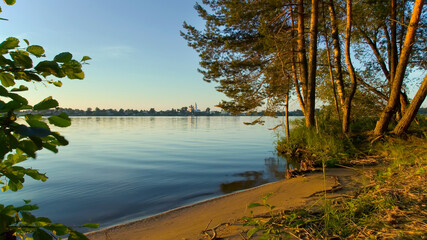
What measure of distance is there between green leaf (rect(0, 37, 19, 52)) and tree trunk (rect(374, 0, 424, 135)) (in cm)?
916

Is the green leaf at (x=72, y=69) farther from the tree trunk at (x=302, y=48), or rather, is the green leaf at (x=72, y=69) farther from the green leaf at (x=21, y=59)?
the tree trunk at (x=302, y=48)

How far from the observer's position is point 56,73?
0.99 meters

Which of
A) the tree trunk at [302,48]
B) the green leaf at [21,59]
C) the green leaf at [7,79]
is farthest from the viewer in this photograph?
the tree trunk at [302,48]

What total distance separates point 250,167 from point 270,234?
668 centimetres

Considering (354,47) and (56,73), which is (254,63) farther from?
(56,73)

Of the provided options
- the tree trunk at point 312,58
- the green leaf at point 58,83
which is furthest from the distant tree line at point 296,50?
the green leaf at point 58,83

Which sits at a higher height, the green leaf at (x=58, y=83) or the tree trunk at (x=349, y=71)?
the tree trunk at (x=349, y=71)

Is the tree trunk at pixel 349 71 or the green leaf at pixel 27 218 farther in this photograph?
the tree trunk at pixel 349 71

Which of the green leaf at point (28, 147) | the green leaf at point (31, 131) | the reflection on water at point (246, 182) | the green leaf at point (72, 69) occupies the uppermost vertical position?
the green leaf at point (72, 69)

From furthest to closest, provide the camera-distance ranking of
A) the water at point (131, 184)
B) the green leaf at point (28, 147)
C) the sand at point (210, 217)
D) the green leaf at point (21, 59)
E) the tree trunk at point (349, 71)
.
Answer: the tree trunk at point (349, 71), the water at point (131, 184), the sand at point (210, 217), the green leaf at point (21, 59), the green leaf at point (28, 147)

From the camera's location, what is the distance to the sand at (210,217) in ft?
10.8

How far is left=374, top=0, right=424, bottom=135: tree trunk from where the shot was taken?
6961 millimetres

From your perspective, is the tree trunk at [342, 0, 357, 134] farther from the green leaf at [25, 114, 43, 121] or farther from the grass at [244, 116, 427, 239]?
the green leaf at [25, 114, 43, 121]

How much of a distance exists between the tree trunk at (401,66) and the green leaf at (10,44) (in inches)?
361
